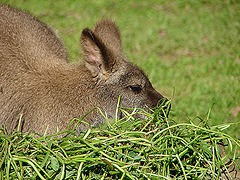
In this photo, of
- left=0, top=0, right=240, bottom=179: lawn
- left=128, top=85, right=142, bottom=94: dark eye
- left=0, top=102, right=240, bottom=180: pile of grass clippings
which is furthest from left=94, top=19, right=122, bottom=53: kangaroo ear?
left=0, top=102, right=240, bottom=180: pile of grass clippings

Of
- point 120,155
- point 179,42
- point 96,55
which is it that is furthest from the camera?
point 179,42

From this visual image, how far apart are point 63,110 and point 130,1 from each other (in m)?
5.68

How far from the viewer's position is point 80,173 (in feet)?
7.83

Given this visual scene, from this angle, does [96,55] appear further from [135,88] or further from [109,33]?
[109,33]

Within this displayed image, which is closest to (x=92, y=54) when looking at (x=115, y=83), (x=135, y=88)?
(x=115, y=83)

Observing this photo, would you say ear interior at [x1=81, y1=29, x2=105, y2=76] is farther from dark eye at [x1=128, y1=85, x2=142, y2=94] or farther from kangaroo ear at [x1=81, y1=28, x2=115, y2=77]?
dark eye at [x1=128, y1=85, x2=142, y2=94]

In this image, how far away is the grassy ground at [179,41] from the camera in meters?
5.67

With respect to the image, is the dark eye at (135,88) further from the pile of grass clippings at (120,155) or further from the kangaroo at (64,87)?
the pile of grass clippings at (120,155)

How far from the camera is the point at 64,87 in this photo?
362 centimetres

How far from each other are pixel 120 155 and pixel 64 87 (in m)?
1.44

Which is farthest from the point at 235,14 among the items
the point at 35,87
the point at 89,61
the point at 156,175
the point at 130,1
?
the point at 156,175

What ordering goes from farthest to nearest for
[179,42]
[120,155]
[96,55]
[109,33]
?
1. [179,42]
2. [109,33]
3. [96,55]
4. [120,155]

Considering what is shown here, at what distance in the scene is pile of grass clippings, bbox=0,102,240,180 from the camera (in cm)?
239

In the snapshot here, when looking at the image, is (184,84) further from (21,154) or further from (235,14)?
(21,154)
